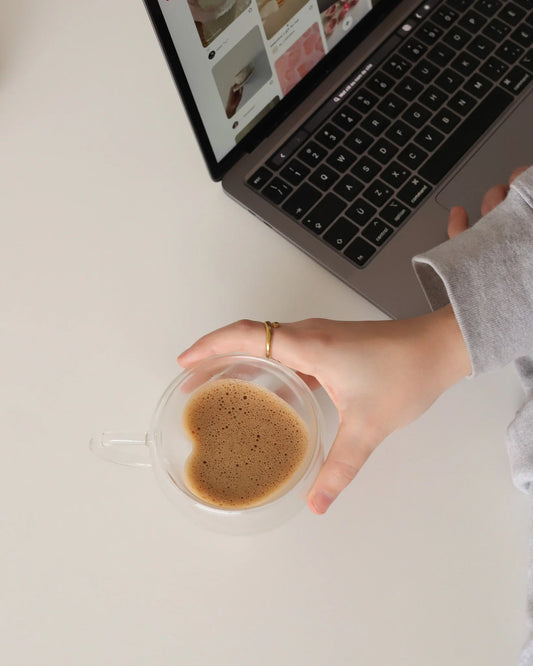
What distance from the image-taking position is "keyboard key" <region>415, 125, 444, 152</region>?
2.34ft

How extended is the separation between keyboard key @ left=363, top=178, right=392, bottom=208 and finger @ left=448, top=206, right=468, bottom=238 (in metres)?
0.06

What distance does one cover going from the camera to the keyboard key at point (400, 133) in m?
0.71

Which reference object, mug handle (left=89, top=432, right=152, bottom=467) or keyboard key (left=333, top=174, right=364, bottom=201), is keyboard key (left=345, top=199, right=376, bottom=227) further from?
mug handle (left=89, top=432, right=152, bottom=467)

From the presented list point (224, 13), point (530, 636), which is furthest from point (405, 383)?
point (224, 13)

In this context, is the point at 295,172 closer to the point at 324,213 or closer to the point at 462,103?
the point at 324,213

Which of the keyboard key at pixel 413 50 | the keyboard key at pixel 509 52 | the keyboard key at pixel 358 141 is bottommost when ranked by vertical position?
the keyboard key at pixel 509 52

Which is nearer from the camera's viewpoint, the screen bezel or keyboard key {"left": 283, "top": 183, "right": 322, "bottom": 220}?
the screen bezel

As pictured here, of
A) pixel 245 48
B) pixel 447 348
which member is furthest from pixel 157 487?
pixel 245 48

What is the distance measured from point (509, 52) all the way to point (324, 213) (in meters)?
0.27

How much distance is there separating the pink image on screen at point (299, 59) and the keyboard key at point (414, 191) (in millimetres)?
140

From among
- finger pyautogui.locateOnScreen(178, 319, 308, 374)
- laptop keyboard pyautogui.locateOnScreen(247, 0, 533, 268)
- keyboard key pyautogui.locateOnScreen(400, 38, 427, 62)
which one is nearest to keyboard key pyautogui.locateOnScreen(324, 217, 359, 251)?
laptop keyboard pyautogui.locateOnScreen(247, 0, 533, 268)

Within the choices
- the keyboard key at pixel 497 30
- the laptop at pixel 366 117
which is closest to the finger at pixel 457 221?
the laptop at pixel 366 117

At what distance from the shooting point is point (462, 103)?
73 cm

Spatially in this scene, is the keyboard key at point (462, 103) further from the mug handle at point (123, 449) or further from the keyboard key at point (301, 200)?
the mug handle at point (123, 449)
